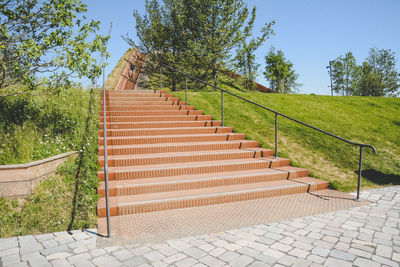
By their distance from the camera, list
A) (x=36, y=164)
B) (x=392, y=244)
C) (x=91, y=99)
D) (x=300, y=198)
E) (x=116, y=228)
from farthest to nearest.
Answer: (x=91, y=99) < (x=300, y=198) < (x=36, y=164) < (x=116, y=228) < (x=392, y=244)

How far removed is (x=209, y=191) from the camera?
4.98 metres

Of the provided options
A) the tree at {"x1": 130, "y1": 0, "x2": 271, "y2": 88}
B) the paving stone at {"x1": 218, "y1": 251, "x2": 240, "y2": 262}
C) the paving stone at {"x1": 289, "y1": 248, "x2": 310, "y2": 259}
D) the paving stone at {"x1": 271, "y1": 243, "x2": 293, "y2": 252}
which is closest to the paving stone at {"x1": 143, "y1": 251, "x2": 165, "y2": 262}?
the paving stone at {"x1": 218, "y1": 251, "x2": 240, "y2": 262}

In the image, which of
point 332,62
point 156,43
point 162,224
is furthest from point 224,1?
point 332,62

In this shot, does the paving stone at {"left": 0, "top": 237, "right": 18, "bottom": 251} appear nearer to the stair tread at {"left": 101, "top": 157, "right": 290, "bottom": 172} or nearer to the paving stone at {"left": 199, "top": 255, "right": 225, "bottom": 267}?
the stair tread at {"left": 101, "top": 157, "right": 290, "bottom": 172}

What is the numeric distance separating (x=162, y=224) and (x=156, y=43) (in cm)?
1403

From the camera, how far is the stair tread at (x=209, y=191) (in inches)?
174

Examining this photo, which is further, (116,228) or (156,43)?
(156,43)

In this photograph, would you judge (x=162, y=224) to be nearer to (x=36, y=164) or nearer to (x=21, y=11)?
(x=36, y=164)

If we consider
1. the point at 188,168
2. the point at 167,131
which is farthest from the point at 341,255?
the point at 167,131

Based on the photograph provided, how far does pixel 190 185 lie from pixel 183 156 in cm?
108

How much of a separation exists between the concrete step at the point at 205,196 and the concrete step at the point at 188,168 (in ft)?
1.99

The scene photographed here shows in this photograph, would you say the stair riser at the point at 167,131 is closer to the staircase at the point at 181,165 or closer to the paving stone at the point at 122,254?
the staircase at the point at 181,165

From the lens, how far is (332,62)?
1693 inches

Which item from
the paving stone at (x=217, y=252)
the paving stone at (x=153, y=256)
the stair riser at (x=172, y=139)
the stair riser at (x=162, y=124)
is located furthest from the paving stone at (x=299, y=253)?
the stair riser at (x=162, y=124)
